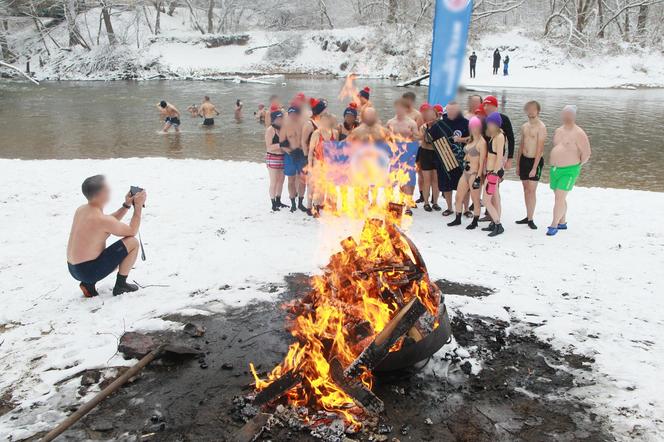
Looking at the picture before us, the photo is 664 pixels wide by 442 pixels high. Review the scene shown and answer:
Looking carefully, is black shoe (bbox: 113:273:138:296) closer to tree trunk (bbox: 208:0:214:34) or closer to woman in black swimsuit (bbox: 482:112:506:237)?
woman in black swimsuit (bbox: 482:112:506:237)

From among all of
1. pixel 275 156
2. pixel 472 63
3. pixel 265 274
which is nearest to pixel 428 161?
pixel 275 156

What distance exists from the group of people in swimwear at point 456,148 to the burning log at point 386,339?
4079 mm

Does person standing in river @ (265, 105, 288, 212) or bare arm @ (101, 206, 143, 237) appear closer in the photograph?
bare arm @ (101, 206, 143, 237)

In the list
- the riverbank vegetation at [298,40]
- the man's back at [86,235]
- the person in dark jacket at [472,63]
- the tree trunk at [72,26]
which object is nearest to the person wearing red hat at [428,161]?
the man's back at [86,235]

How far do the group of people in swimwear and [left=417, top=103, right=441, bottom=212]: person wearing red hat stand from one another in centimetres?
2

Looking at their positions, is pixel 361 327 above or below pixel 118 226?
below

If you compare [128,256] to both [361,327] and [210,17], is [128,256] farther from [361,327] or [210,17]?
[210,17]

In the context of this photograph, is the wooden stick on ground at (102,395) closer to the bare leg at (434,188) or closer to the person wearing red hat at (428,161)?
the person wearing red hat at (428,161)

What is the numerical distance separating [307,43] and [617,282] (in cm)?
4649

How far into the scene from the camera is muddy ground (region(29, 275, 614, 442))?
3.47 metres

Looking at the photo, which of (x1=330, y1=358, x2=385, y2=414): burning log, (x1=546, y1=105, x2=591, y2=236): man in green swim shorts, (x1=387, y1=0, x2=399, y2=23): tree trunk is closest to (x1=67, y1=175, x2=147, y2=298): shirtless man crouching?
(x1=330, y1=358, x2=385, y2=414): burning log

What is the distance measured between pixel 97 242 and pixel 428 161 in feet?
18.5

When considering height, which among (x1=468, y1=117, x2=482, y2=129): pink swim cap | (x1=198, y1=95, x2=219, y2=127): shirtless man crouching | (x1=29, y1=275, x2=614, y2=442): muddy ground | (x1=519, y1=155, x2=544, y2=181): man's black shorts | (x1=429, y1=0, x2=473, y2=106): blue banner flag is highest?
(x1=429, y1=0, x2=473, y2=106): blue banner flag

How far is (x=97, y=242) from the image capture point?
17.3ft
